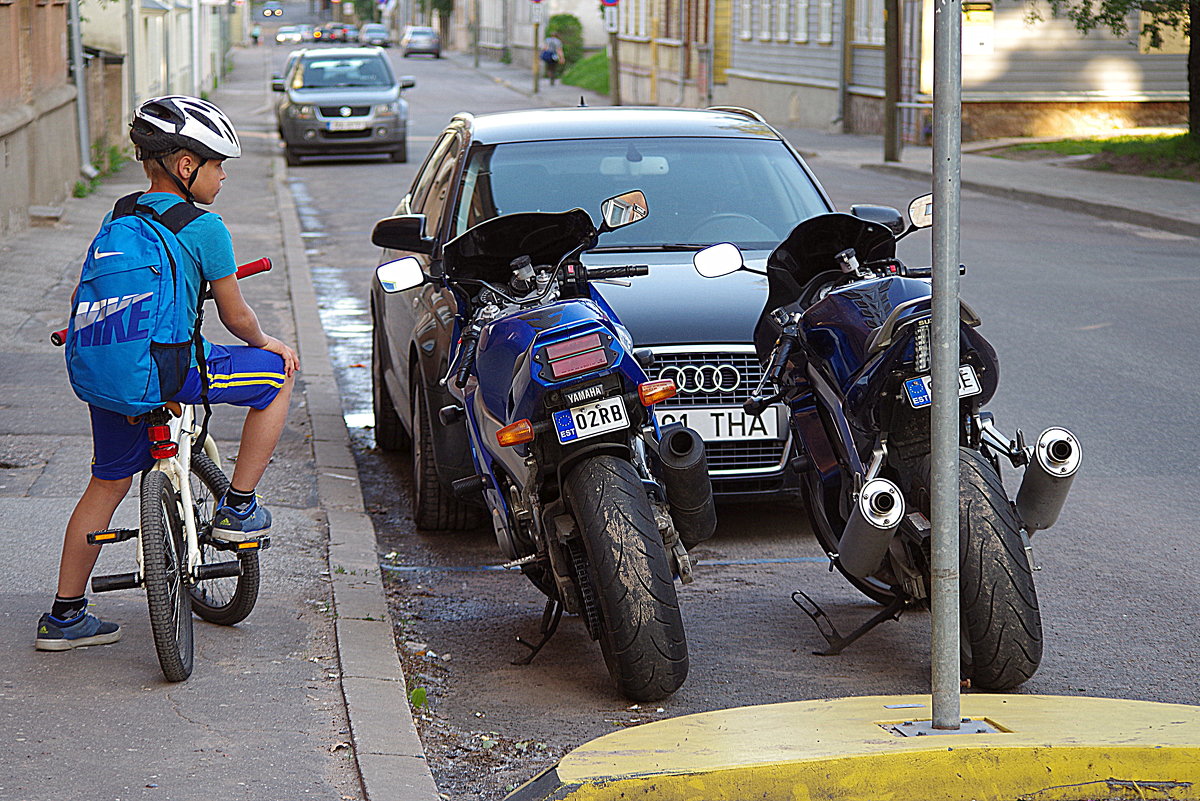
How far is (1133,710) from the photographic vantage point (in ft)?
13.1

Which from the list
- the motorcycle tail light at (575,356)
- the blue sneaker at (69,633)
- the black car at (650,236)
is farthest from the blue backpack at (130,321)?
the black car at (650,236)

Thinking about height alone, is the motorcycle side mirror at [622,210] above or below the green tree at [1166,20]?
below

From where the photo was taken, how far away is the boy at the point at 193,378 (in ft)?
15.0

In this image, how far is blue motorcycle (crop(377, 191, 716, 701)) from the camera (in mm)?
4430

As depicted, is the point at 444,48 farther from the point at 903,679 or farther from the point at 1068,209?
the point at 903,679

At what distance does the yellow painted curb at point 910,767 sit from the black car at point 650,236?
2.51m

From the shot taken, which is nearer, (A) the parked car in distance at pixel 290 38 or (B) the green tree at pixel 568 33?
(B) the green tree at pixel 568 33

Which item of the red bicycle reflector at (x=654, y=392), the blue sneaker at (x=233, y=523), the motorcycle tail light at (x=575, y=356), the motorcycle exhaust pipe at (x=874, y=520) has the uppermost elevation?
the motorcycle tail light at (x=575, y=356)

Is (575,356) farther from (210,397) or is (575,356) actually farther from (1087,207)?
(1087,207)

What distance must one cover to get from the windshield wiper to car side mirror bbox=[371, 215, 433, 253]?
83cm

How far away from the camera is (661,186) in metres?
7.55

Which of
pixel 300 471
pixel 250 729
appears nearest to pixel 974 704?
pixel 250 729

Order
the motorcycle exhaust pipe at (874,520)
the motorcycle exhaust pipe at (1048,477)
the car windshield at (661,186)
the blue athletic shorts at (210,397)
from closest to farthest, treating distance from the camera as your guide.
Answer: the motorcycle exhaust pipe at (874,520)
the motorcycle exhaust pipe at (1048,477)
the blue athletic shorts at (210,397)
the car windshield at (661,186)

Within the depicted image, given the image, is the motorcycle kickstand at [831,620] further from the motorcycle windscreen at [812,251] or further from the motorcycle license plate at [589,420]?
the motorcycle license plate at [589,420]
